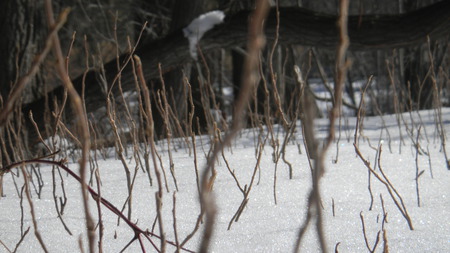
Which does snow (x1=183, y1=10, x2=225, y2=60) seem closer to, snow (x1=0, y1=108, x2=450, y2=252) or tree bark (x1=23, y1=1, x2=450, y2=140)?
tree bark (x1=23, y1=1, x2=450, y2=140)

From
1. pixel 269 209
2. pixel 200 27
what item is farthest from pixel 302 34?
pixel 269 209

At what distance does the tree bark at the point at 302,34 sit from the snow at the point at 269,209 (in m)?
1.67

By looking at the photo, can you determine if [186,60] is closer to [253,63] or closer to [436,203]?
[436,203]

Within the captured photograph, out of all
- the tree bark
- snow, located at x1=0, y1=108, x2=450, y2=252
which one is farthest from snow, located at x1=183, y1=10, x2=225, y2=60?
snow, located at x1=0, y1=108, x2=450, y2=252

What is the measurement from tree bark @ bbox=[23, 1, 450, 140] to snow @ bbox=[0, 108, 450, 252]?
1.67m

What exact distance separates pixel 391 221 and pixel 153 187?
0.90 meters

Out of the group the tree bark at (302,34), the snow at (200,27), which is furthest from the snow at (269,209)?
the snow at (200,27)

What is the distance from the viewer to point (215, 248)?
1350 millimetres

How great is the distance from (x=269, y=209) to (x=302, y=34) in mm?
2616

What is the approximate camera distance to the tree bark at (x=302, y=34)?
3898 millimetres

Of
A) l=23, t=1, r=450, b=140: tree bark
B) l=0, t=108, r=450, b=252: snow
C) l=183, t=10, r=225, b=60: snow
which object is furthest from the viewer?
l=183, t=10, r=225, b=60: snow

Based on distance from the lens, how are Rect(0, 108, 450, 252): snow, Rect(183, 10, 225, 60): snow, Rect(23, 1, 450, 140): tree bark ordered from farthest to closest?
Rect(183, 10, 225, 60): snow
Rect(23, 1, 450, 140): tree bark
Rect(0, 108, 450, 252): snow

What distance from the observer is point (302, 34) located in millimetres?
4066

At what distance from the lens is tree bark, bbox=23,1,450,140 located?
12.8 feet
